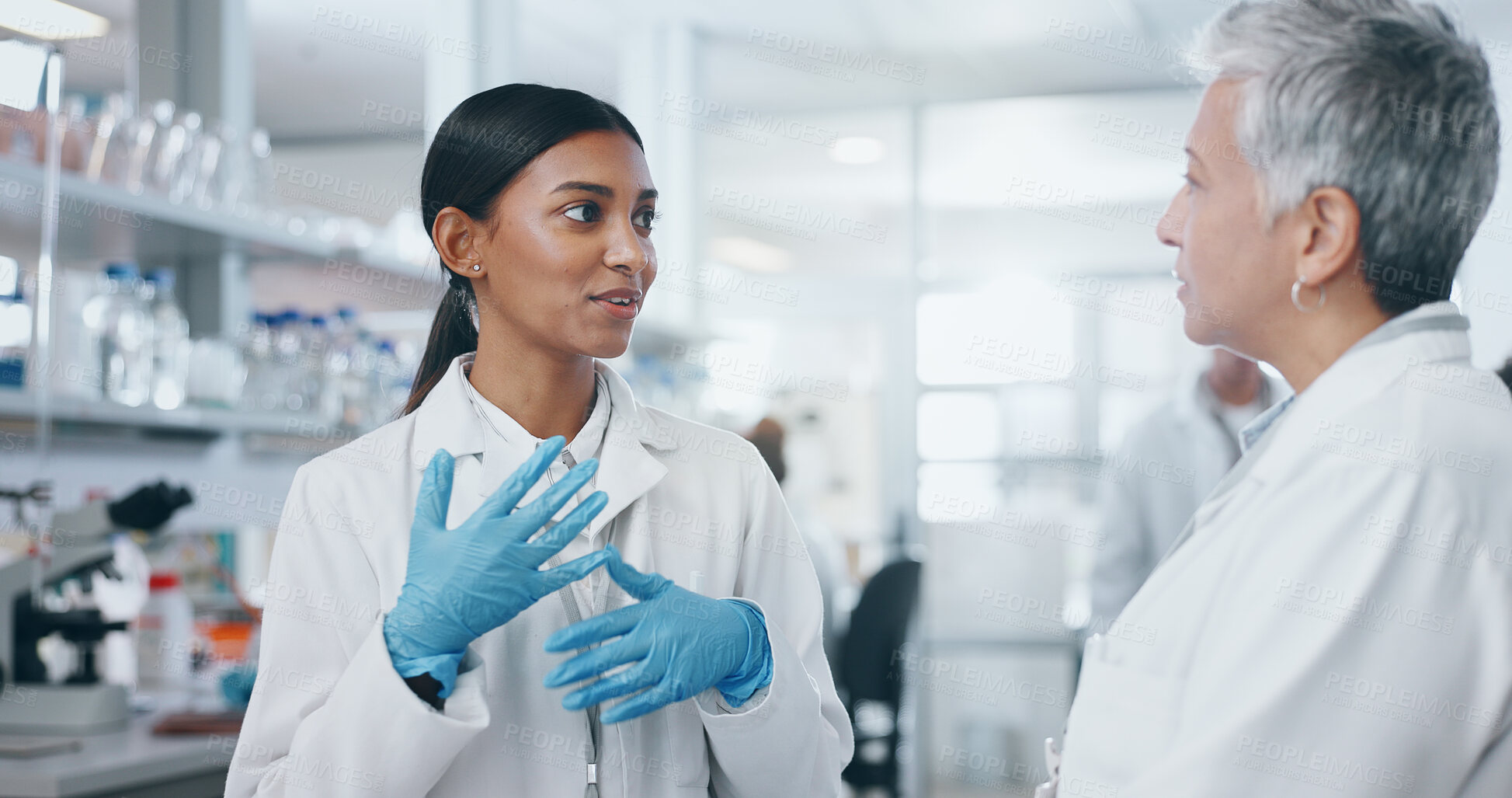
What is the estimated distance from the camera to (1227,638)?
0.83 meters

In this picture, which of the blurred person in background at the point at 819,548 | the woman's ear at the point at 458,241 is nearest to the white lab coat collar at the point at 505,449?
the woman's ear at the point at 458,241

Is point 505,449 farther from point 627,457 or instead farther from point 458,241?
point 458,241

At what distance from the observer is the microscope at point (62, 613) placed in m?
1.82

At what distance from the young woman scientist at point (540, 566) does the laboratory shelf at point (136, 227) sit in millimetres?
885

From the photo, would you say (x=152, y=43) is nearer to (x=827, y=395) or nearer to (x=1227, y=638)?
(x=1227, y=638)

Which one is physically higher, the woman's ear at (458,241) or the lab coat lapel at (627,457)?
the woman's ear at (458,241)

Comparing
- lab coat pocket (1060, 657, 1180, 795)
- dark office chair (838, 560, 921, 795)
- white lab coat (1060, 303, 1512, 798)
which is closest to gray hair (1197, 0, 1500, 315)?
white lab coat (1060, 303, 1512, 798)

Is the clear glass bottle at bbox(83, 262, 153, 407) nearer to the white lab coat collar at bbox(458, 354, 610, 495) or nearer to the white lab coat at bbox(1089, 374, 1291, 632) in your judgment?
the white lab coat collar at bbox(458, 354, 610, 495)

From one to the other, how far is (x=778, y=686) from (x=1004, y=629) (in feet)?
12.7

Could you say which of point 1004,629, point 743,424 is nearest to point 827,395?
point 743,424

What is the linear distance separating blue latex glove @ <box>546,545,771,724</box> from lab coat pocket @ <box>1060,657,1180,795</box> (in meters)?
0.33

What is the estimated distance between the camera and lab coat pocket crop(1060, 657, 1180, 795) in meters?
0.87

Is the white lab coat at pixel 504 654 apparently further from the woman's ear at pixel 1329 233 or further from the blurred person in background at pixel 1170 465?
the blurred person in background at pixel 1170 465

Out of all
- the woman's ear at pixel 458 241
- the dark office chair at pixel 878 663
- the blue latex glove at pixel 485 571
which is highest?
the woman's ear at pixel 458 241
